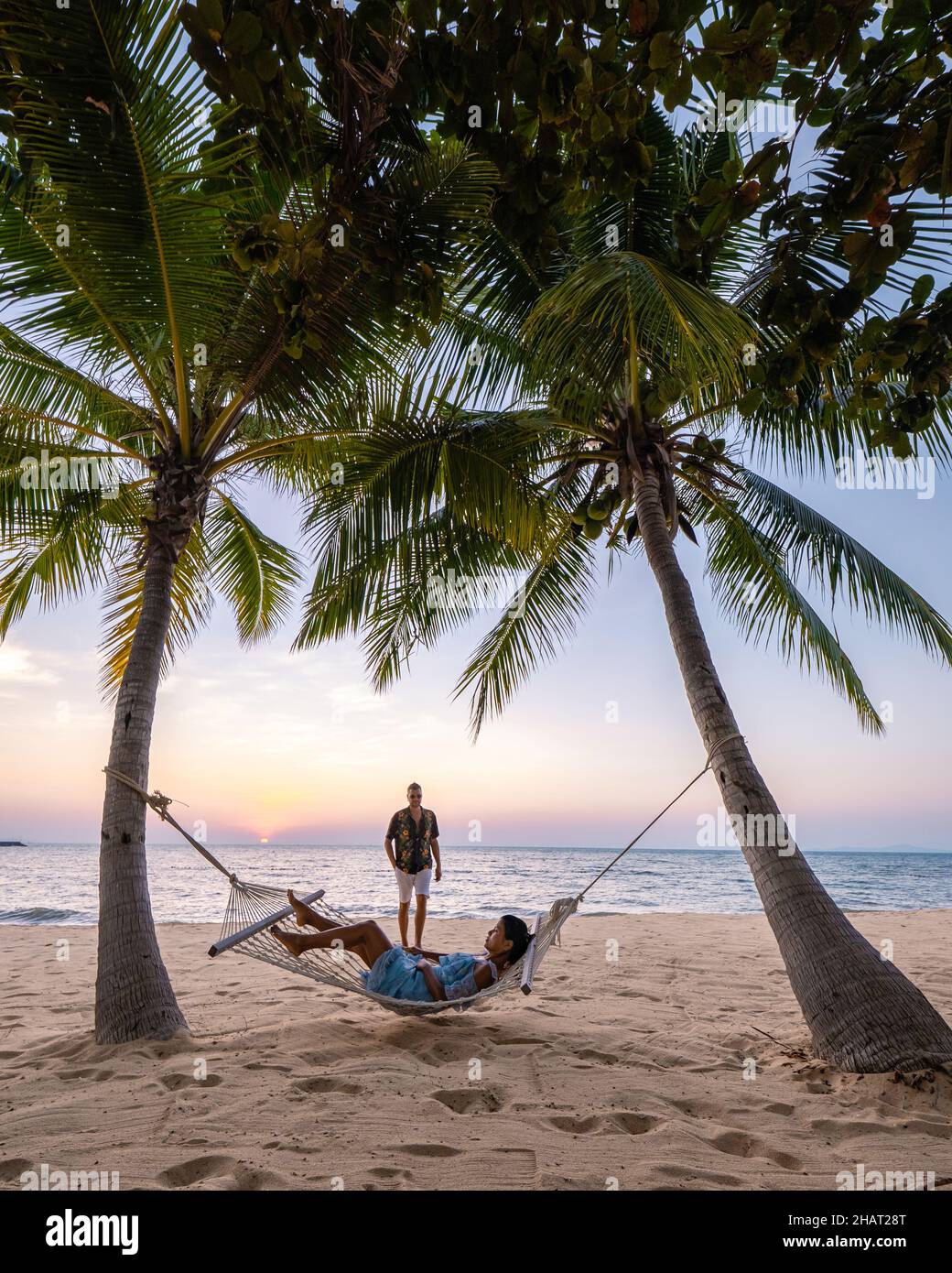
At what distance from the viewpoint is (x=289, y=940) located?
3553 mm

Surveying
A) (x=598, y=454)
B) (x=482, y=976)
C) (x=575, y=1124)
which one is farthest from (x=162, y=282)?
(x=575, y=1124)

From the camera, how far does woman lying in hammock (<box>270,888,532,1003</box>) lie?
3490 mm

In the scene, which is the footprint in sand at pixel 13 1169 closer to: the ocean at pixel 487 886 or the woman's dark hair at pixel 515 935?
the woman's dark hair at pixel 515 935

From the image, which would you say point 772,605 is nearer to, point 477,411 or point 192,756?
point 477,411

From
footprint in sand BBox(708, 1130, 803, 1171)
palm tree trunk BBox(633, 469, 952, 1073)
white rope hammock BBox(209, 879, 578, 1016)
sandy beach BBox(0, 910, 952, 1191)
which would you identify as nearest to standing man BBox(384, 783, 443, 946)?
sandy beach BBox(0, 910, 952, 1191)

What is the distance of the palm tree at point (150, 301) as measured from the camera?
236cm

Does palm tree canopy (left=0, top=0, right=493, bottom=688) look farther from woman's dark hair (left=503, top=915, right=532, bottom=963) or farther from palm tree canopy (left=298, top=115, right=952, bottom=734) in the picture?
woman's dark hair (left=503, top=915, right=532, bottom=963)

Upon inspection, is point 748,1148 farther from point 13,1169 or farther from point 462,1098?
point 13,1169

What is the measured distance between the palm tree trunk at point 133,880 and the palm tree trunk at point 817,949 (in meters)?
2.77

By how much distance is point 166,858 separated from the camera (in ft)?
113

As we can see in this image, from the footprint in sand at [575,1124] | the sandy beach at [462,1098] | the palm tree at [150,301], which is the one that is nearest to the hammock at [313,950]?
the sandy beach at [462,1098]

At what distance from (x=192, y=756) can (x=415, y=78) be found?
2307 cm

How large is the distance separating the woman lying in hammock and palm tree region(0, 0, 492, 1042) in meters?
0.74

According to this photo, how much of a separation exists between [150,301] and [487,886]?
19912 mm
